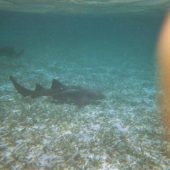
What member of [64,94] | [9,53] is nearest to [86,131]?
[64,94]

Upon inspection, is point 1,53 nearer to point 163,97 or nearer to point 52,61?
point 52,61

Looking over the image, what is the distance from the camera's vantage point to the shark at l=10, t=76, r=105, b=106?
18.9 metres

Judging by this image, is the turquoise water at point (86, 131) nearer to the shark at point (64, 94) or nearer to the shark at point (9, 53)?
the shark at point (64, 94)

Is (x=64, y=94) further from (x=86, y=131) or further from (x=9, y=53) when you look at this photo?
(x=9, y=53)

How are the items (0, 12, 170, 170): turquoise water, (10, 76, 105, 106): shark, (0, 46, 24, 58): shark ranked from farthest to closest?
(0, 46, 24, 58): shark < (10, 76, 105, 106): shark < (0, 12, 170, 170): turquoise water

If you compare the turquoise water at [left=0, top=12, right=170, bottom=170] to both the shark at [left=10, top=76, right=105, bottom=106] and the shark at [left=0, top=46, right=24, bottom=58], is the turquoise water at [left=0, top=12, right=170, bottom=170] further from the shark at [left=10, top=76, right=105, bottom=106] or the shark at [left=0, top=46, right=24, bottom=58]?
the shark at [left=0, top=46, right=24, bottom=58]

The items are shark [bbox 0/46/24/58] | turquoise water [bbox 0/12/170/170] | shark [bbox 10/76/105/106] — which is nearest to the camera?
turquoise water [bbox 0/12/170/170]

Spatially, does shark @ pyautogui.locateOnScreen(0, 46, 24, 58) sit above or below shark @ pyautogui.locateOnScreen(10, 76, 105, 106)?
below

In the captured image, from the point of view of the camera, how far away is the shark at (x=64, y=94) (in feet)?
62.0

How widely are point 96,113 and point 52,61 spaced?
67.7ft

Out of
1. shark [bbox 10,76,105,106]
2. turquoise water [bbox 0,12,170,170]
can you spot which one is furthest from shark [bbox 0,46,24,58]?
shark [bbox 10,76,105,106]

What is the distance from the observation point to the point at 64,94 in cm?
1931

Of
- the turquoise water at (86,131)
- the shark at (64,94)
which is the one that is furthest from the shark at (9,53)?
the shark at (64,94)

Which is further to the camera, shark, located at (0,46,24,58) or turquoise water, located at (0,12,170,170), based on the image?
shark, located at (0,46,24,58)
